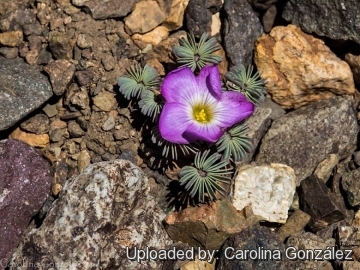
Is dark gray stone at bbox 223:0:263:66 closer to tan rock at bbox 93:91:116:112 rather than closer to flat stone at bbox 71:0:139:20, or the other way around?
flat stone at bbox 71:0:139:20

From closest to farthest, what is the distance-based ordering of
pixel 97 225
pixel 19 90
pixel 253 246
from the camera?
1. pixel 97 225
2. pixel 253 246
3. pixel 19 90


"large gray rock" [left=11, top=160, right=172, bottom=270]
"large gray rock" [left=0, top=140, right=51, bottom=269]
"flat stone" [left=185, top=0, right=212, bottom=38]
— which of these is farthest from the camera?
"flat stone" [left=185, top=0, right=212, bottom=38]

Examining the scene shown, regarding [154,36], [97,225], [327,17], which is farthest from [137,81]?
[327,17]

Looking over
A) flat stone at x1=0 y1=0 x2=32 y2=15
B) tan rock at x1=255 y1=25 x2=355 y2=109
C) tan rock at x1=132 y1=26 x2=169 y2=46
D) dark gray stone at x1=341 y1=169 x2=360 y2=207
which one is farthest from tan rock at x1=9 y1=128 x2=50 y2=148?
dark gray stone at x1=341 y1=169 x2=360 y2=207

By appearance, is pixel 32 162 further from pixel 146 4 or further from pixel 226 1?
pixel 226 1

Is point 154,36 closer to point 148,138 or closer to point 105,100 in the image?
point 105,100

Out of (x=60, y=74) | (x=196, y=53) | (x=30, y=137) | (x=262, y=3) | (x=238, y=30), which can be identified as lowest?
(x=30, y=137)

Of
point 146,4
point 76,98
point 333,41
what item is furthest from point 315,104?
point 76,98

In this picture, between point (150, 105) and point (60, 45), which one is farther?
point (60, 45)
